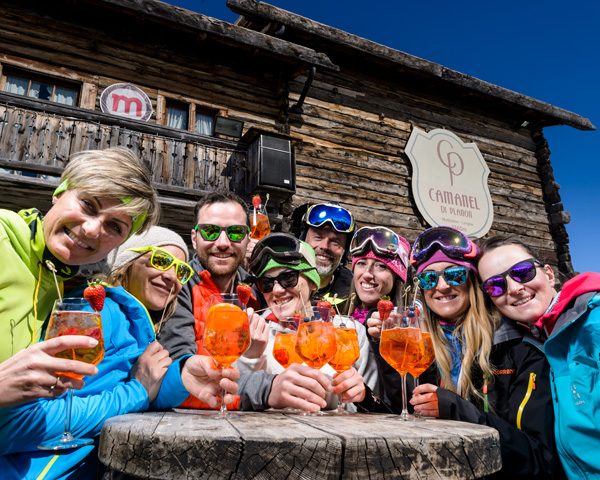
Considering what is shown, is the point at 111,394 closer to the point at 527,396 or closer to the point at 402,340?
the point at 402,340

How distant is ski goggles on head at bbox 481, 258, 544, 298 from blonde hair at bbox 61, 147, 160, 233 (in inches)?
83.5

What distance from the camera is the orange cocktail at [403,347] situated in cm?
213

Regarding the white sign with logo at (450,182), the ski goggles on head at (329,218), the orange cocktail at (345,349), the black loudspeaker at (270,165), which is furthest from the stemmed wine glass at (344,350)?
the white sign with logo at (450,182)

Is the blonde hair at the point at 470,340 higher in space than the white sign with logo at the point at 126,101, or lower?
lower

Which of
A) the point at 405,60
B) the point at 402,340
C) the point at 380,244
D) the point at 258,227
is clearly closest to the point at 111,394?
the point at 402,340

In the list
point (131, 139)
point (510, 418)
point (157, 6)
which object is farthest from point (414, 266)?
point (157, 6)

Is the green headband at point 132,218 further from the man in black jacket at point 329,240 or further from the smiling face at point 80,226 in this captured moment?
the man in black jacket at point 329,240

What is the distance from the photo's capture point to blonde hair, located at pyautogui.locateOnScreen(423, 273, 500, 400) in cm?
247

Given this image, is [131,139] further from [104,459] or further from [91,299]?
[104,459]

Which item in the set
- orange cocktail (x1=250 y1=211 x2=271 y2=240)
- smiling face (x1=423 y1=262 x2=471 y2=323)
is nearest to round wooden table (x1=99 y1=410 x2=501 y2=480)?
smiling face (x1=423 y1=262 x2=471 y2=323)

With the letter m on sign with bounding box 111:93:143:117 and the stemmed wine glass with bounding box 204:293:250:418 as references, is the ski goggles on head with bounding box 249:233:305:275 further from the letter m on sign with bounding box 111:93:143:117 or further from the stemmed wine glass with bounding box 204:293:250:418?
the letter m on sign with bounding box 111:93:143:117

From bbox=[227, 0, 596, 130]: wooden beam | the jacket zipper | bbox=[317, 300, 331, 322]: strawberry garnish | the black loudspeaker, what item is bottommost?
the jacket zipper

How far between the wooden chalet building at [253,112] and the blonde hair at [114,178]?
5185 mm

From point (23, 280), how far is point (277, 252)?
1.49m
